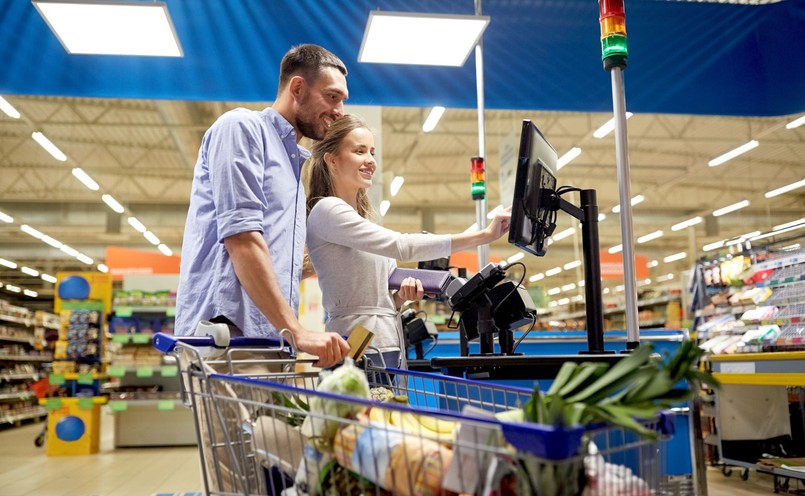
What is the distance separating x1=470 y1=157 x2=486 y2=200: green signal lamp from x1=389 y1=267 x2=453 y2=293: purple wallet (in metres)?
1.36

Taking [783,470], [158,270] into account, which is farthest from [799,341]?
[158,270]

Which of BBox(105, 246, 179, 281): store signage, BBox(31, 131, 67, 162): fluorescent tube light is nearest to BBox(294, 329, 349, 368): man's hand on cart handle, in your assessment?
BBox(105, 246, 179, 281): store signage

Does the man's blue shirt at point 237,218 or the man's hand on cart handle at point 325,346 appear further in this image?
the man's blue shirt at point 237,218

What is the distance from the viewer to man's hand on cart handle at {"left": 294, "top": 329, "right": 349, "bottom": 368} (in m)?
1.38

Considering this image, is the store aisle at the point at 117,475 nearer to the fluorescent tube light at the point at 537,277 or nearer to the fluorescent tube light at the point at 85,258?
the fluorescent tube light at the point at 85,258

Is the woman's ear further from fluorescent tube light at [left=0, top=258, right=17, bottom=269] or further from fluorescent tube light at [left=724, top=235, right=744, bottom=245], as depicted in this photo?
fluorescent tube light at [left=0, top=258, right=17, bottom=269]

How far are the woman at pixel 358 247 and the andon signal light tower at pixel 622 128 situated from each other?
340 millimetres

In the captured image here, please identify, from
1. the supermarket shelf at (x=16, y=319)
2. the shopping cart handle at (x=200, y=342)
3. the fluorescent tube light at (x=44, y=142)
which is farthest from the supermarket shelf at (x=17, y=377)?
the shopping cart handle at (x=200, y=342)

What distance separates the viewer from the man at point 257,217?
1.56 m

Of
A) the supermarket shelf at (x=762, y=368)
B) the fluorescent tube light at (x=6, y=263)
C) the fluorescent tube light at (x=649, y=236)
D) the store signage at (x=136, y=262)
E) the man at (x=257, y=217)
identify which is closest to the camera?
the man at (x=257, y=217)

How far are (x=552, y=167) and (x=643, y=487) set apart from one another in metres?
1.28

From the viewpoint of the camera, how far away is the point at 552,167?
2.08 m

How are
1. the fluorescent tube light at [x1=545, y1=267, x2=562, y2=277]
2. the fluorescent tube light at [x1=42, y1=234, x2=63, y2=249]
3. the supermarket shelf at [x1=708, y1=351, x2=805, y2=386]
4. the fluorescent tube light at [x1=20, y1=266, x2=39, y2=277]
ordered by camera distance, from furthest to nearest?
the fluorescent tube light at [x1=545, y1=267, x2=562, y2=277], the fluorescent tube light at [x1=20, y1=266, x2=39, y2=277], the fluorescent tube light at [x1=42, y1=234, x2=63, y2=249], the supermarket shelf at [x1=708, y1=351, x2=805, y2=386]

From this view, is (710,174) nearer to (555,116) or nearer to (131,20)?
(555,116)
